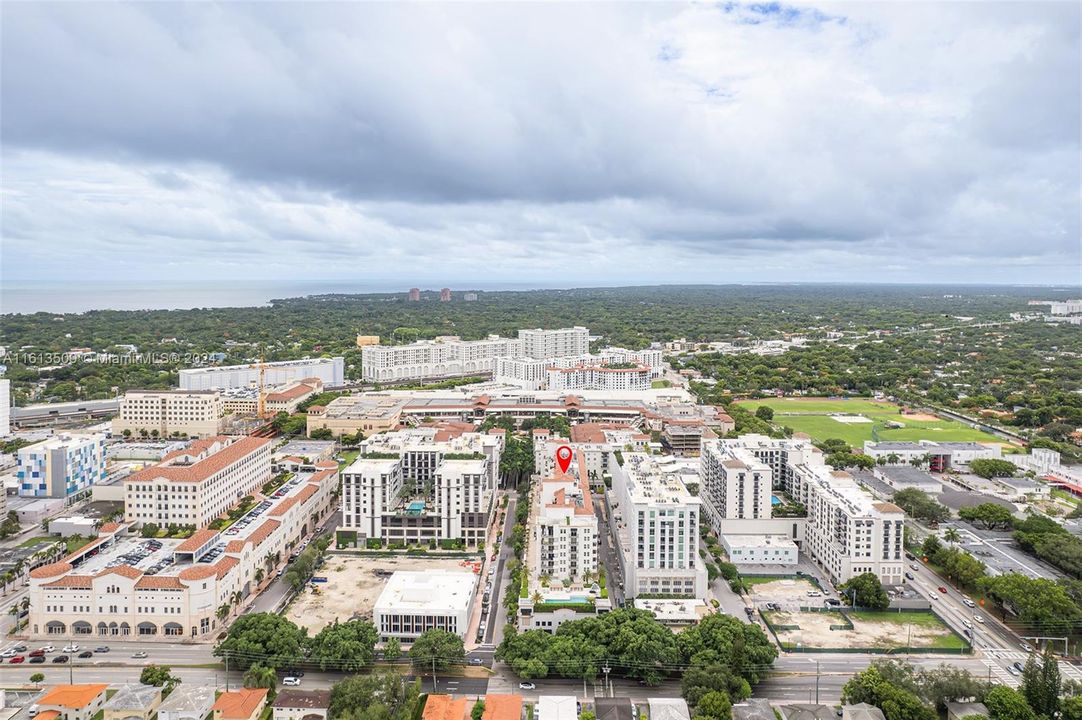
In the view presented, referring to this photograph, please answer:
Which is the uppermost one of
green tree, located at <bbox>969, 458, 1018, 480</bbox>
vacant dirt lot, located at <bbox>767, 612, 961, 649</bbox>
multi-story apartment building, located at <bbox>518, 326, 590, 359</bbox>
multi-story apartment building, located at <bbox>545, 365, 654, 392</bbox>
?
multi-story apartment building, located at <bbox>518, 326, 590, 359</bbox>

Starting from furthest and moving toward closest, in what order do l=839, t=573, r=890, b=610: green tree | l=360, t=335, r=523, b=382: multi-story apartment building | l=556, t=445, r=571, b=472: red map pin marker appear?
l=360, t=335, r=523, b=382: multi-story apartment building < l=556, t=445, r=571, b=472: red map pin marker < l=839, t=573, r=890, b=610: green tree

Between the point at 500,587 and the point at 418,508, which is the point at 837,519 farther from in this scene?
the point at 418,508

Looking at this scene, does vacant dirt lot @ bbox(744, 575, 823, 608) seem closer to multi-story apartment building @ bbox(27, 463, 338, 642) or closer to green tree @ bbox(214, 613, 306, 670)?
green tree @ bbox(214, 613, 306, 670)

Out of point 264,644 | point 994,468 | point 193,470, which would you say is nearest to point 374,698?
point 264,644

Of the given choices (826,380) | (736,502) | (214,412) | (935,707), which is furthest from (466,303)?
(935,707)

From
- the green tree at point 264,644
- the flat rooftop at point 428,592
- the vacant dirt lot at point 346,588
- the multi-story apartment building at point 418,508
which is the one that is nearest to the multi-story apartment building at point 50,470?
the multi-story apartment building at point 418,508

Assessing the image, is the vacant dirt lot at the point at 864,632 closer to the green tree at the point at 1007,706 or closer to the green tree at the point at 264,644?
the green tree at the point at 1007,706

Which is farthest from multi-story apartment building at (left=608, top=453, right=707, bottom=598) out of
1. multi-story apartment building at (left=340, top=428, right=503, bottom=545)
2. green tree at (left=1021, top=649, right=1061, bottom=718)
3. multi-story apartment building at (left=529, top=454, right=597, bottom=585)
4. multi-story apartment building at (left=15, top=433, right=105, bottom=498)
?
multi-story apartment building at (left=15, top=433, right=105, bottom=498)
